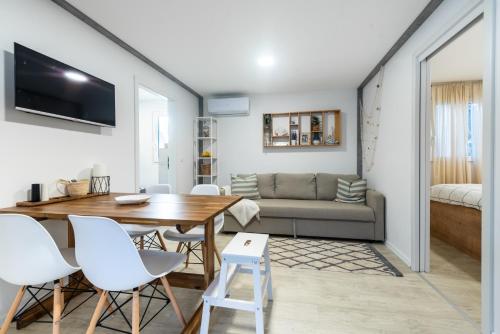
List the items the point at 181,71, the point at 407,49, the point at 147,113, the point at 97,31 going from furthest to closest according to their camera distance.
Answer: the point at 147,113 < the point at 181,71 < the point at 407,49 < the point at 97,31

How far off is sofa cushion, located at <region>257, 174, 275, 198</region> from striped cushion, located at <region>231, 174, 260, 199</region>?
0.10 metres

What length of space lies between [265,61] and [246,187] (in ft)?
6.64

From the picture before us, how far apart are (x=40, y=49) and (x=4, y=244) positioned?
1.49 m

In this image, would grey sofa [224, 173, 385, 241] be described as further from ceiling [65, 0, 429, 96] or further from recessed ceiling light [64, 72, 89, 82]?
recessed ceiling light [64, 72, 89, 82]

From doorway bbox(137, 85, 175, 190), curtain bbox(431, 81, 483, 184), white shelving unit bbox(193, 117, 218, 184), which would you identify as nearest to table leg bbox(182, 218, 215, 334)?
white shelving unit bbox(193, 117, 218, 184)

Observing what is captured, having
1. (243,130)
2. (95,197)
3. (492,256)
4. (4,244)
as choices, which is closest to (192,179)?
(243,130)

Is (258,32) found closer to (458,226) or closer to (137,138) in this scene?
(137,138)

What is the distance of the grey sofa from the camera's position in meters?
3.32

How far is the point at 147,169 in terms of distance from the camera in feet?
18.2

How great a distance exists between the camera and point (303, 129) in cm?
461

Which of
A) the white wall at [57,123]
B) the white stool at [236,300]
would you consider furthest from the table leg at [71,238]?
the white stool at [236,300]

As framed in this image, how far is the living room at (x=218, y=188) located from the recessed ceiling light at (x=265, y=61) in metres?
0.08

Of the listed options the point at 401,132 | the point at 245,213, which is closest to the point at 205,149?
the point at 245,213

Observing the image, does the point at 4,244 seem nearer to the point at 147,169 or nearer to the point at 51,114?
the point at 51,114
